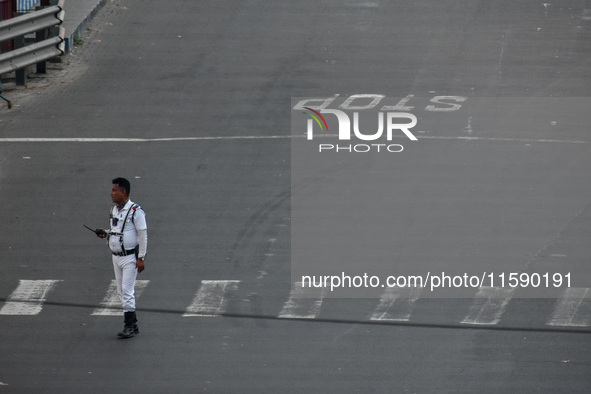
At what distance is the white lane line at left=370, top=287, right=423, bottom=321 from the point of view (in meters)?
12.5

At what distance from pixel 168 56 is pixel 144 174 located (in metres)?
6.87

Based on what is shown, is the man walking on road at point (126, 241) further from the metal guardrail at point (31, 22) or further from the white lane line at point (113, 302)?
the metal guardrail at point (31, 22)

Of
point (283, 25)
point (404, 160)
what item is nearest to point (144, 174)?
point (404, 160)

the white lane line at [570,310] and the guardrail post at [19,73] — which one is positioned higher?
the guardrail post at [19,73]

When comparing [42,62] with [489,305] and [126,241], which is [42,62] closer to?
[126,241]

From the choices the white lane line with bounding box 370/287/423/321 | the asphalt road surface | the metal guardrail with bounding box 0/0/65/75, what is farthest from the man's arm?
the metal guardrail with bounding box 0/0/65/75

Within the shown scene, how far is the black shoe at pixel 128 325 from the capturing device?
1183cm

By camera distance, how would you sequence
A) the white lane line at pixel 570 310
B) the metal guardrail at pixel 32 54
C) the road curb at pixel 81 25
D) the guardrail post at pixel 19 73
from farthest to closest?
the road curb at pixel 81 25
the guardrail post at pixel 19 73
the metal guardrail at pixel 32 54
the white lane line at pixel 570 310

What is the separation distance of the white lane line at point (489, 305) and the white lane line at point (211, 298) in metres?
2.99

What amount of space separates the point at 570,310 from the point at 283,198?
534 cm

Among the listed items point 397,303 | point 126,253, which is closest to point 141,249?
point 126,253

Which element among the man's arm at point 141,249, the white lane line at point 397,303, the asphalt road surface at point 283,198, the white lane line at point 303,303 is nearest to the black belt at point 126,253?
the man's arm at point 141,249

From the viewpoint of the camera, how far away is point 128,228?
1206 centimetres

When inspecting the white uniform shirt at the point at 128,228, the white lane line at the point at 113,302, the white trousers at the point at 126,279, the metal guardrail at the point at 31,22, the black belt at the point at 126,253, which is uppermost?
the metal guardrail at the point at 31,22
